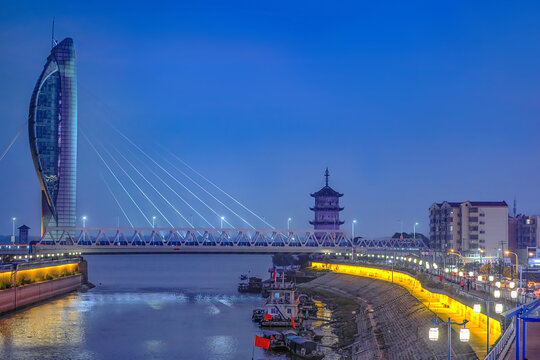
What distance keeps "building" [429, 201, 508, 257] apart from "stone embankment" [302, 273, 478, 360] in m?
38.6

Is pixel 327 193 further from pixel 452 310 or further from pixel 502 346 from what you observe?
pixel 502 346

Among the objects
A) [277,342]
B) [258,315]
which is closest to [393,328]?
[277,342]

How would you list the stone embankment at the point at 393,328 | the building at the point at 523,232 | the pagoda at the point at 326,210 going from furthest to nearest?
the pagoda at the point at 326,210 < the building at the point at 523,232 < the stone embankment at the point at 393,328

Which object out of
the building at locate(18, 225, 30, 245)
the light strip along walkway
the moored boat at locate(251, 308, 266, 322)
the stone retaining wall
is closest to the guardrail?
the light strip along walkway

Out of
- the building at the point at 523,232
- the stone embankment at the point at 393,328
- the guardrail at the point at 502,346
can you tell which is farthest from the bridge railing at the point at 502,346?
the building at the point at 523,232

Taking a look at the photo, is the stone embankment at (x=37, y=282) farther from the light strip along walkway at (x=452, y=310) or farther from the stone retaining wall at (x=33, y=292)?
the light strip along walkway at (x=452, y=310)

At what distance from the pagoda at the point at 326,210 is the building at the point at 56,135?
185ft

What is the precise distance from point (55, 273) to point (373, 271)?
36.8m

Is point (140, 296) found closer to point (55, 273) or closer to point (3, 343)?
point (55, 273)

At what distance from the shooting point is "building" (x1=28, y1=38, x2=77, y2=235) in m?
116

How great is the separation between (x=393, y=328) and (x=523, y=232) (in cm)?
7557

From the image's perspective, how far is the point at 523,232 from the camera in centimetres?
11188

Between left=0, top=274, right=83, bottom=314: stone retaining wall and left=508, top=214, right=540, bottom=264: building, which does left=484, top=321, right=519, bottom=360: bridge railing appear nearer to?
left=0, top=274, right=83, bottom=314: stone retaining wall

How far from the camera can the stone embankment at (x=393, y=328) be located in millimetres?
32531
